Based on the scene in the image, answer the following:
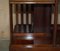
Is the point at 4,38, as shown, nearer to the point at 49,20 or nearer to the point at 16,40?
the point at 16,40

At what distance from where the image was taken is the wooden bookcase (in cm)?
163

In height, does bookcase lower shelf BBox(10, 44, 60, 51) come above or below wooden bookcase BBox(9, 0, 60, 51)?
below

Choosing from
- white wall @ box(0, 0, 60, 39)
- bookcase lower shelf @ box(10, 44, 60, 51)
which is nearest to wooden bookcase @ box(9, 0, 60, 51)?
bookcase lower shelf @ box(10, 44, 60, 51)

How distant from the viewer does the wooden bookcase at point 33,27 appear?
5.35ft

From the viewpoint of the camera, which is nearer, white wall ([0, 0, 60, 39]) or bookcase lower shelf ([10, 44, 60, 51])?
bookcase lower shelf ([10, 44, 60, 51])

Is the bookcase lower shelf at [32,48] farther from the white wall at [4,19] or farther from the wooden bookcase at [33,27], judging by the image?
the white wall at [4,19]

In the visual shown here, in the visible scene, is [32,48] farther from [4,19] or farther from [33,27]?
[4,19]

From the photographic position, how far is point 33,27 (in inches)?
78.8

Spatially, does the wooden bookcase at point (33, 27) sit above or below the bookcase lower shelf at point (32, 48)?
above

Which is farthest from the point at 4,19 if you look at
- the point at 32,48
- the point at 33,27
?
the point at 32,48

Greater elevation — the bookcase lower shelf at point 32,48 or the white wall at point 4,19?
the white wall at point 4,19

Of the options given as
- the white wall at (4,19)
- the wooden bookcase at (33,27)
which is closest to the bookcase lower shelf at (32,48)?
the wooden bookcase at (33,27)

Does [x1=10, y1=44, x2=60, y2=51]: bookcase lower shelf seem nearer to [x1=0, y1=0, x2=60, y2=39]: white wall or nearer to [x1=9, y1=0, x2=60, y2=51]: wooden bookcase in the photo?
[x1=9, y1=0, x2=60, y2=51]: wooden bookcase

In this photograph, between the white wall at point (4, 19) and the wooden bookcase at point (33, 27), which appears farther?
the white wall at point (4, 19)
